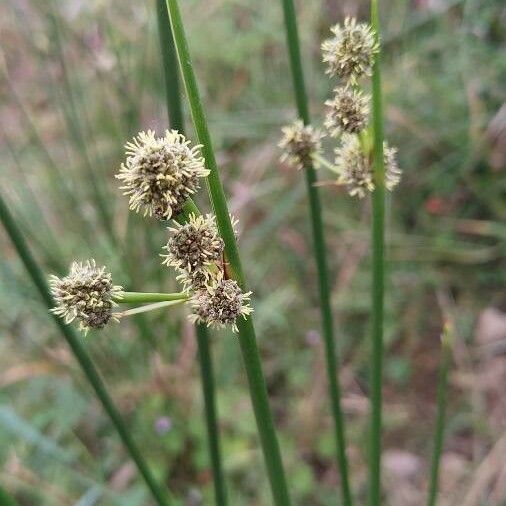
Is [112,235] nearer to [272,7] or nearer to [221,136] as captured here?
[221,136]

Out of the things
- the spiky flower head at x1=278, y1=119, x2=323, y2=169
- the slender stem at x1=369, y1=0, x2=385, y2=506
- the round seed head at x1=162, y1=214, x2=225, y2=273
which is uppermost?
the spiky flower head at x1=278, y1=119, x2=323, y2=169

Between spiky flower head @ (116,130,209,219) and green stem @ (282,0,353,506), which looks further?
green stem @ (282,0,353,506)

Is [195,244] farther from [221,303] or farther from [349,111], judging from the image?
[349,111]

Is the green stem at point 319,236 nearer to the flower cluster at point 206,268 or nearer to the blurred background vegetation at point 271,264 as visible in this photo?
the flower cluster at point 206,268

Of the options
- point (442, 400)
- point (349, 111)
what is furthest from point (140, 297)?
point (442, 400)

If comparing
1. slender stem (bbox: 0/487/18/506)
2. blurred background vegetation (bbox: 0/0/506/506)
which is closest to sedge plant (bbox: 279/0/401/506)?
slender stem (bbox: 0/487/18/506)

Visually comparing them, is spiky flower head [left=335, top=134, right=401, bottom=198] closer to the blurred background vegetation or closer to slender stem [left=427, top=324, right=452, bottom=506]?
slender stem [left=427, top=324, right=452, bottom=506]

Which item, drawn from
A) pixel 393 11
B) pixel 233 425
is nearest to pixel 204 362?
pixel 233 425
